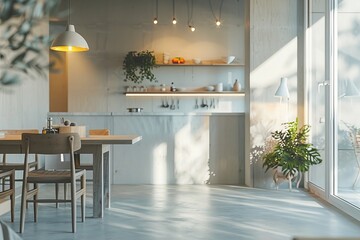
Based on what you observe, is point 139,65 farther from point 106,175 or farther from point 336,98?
point 336,98

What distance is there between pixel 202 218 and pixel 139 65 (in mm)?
4481

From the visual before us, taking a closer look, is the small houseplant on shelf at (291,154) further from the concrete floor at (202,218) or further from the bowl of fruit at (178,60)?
the bowl of fruit at (178,60)

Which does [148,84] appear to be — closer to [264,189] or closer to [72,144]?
[264,189]

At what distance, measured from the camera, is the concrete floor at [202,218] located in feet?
13.7

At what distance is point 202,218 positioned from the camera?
4812 mm

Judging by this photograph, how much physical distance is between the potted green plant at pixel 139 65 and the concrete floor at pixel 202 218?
2954 mm

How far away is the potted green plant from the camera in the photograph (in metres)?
8.79

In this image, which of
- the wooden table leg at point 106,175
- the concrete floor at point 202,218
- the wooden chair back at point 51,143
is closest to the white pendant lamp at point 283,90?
the concrete floor at point 202,218

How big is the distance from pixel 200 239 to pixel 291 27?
Result: 12.7 feet

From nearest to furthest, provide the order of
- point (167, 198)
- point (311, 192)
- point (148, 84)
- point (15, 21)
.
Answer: point (15, 21) → point (167, 198) → point (311, 192) → point (148, 84)

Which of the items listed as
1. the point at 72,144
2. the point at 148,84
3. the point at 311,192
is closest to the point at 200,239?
the point at 72,144

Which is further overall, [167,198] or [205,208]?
[167,198]

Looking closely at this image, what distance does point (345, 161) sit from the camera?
518cm

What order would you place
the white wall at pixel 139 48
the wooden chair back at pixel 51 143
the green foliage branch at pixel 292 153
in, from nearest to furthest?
the wooden chair back at pixel 51 143 < the green foliage branch at pixel 292 153 < the white wall at pixel 139 48
